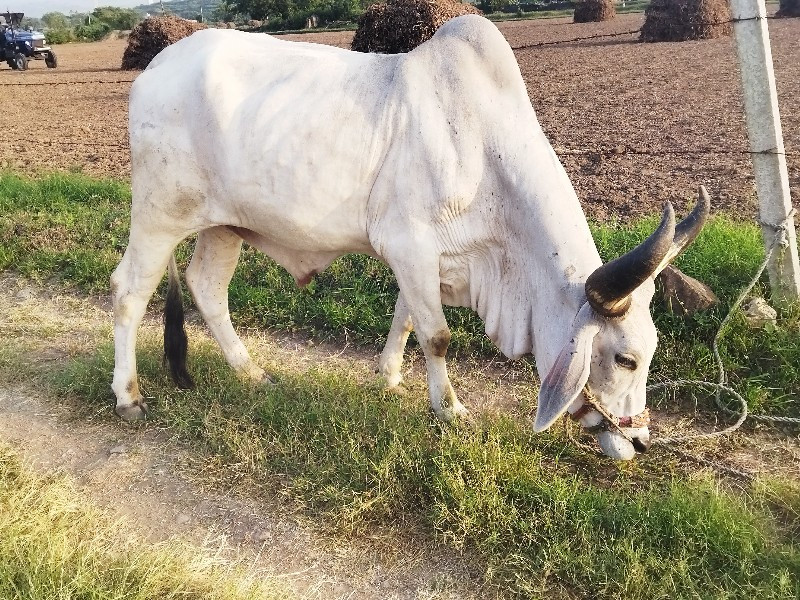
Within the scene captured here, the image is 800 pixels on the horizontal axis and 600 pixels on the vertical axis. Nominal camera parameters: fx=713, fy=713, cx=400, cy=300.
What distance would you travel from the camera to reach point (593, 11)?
2647cm

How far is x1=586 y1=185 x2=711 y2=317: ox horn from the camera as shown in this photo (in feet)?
7.27

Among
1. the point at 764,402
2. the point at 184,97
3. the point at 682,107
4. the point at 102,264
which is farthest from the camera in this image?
the point at 682,107

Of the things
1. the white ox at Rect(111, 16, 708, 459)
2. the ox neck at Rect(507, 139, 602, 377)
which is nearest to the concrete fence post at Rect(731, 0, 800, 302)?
the white ox at Rect(111, 16, 708, 459)

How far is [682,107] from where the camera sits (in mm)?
9305

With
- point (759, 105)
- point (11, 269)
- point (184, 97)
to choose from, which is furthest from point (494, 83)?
point (11, 269)

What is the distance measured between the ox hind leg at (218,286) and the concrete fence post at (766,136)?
2737 mm

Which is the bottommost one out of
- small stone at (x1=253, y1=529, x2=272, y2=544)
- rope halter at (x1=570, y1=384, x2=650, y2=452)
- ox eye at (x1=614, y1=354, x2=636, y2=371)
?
small stone at (x1=253, y1=529, x2=272, y2=544)

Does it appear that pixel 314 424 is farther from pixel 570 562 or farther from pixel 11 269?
pixel 11 269

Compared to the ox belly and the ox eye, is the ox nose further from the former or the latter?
the ox belly

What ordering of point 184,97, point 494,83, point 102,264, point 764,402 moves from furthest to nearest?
point 102,264
point 764,402
point 184,97
point 494,83

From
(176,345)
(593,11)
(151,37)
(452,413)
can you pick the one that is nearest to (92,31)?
(151,37)

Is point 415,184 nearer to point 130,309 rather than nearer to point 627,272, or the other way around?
point 627,272

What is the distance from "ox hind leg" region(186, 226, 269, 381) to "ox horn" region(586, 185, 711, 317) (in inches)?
78.9

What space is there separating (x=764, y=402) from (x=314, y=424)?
2131mm
